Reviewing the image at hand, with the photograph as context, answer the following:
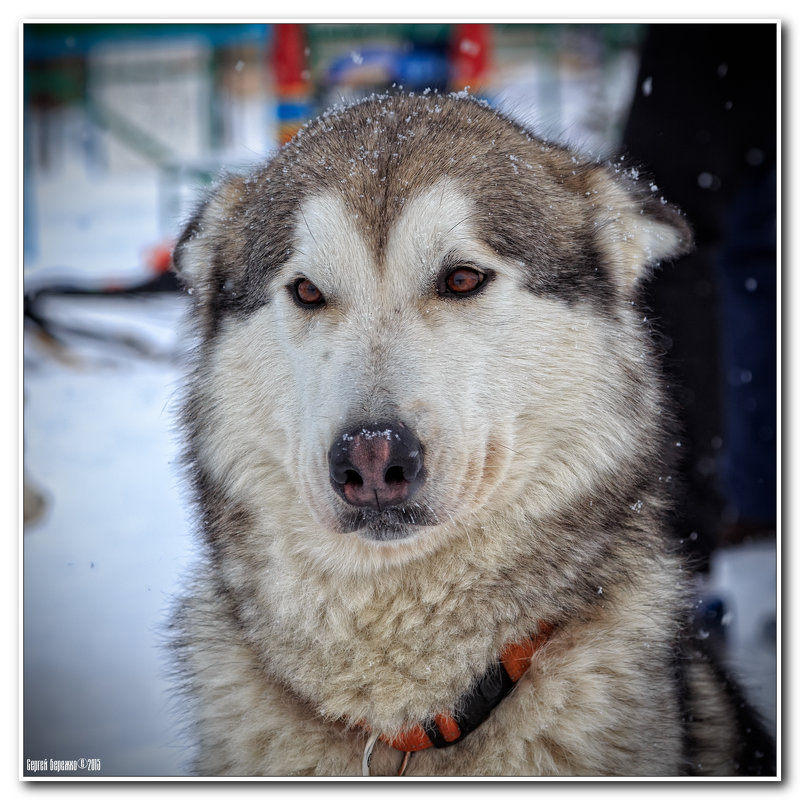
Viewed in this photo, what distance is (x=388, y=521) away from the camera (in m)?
1.62

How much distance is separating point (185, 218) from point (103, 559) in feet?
3.37

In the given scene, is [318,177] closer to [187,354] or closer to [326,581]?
[187,354]

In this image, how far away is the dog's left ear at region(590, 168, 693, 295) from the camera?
196 cm

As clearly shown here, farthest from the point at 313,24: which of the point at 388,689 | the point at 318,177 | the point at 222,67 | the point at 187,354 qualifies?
the point at 388,689

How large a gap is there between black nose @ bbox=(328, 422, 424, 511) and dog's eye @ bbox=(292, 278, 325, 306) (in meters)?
0.41

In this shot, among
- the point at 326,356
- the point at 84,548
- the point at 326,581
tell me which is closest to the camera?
the point at 326,356

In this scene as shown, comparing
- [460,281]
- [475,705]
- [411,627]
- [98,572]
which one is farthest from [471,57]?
[98,572]

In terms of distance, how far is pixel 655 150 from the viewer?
7.74 ft

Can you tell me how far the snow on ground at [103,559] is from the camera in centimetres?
226

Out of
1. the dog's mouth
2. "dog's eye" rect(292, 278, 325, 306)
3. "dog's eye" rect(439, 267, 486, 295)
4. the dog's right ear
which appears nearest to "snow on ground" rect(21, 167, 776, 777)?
the dog's right ear

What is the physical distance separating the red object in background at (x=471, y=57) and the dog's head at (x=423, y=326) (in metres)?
0.29

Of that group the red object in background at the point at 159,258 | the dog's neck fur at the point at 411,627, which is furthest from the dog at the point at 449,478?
the red object in background at the point at 159,258

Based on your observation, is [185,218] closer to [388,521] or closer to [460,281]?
[460,281]
